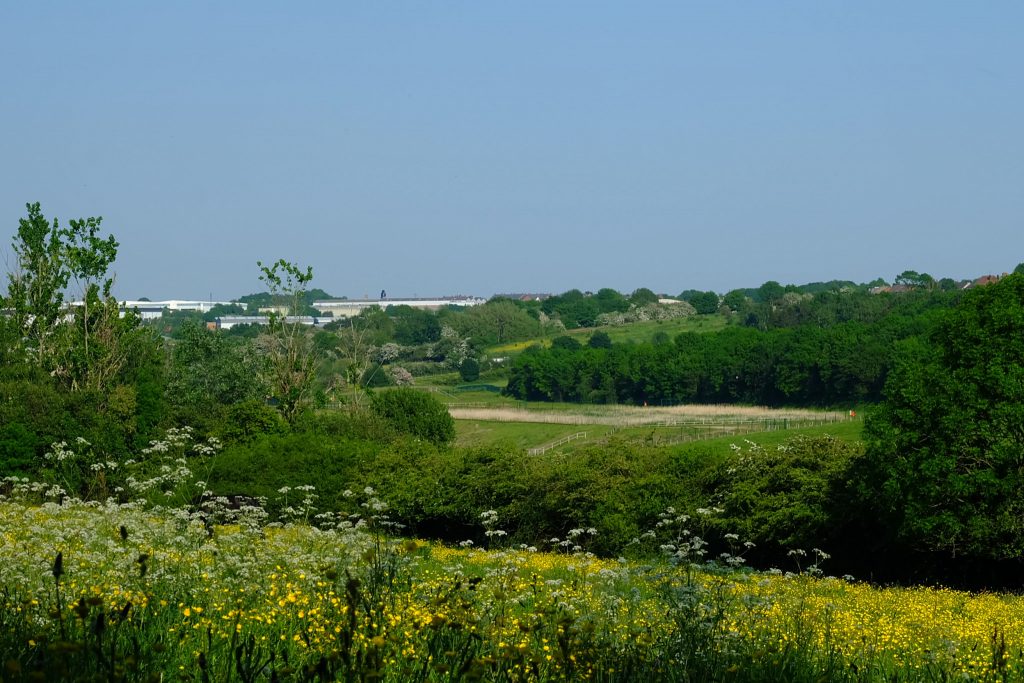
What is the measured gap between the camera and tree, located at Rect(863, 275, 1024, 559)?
21266mm

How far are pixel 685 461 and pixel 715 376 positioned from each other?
86.3m

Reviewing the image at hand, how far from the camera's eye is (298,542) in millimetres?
9781

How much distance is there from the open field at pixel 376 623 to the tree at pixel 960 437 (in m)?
11.2

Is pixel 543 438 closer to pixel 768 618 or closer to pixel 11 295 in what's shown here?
pixel 11 295

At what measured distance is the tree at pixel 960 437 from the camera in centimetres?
2127

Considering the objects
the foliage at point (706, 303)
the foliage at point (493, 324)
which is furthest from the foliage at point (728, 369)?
the foliage at point (706, 303)

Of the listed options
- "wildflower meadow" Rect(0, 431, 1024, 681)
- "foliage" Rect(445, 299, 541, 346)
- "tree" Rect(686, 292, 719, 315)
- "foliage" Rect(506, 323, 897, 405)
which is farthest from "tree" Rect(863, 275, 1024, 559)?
"tree" Rect(686, 292, 719, 315)

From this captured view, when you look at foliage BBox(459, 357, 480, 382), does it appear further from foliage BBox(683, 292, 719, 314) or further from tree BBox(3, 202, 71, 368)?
tree BBox(3, 202, 71, 368)

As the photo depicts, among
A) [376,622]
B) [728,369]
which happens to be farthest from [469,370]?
[376,622]

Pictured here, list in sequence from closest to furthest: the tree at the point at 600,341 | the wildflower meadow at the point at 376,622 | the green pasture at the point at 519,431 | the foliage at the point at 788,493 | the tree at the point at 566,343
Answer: the wildflower meadow at the point at 376,622, the foliage at the point at 788,493, the green pasture at the point at 519,431, the tree at the point at 566,343, the tree at the point at 600,341

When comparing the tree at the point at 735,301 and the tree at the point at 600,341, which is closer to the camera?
the tree at the point at 600,341

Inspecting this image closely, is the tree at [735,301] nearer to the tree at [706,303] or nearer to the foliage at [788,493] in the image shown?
the tree at [706,303]

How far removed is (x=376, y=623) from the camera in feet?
17.7

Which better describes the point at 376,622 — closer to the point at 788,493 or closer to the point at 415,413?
the point at 788,493
